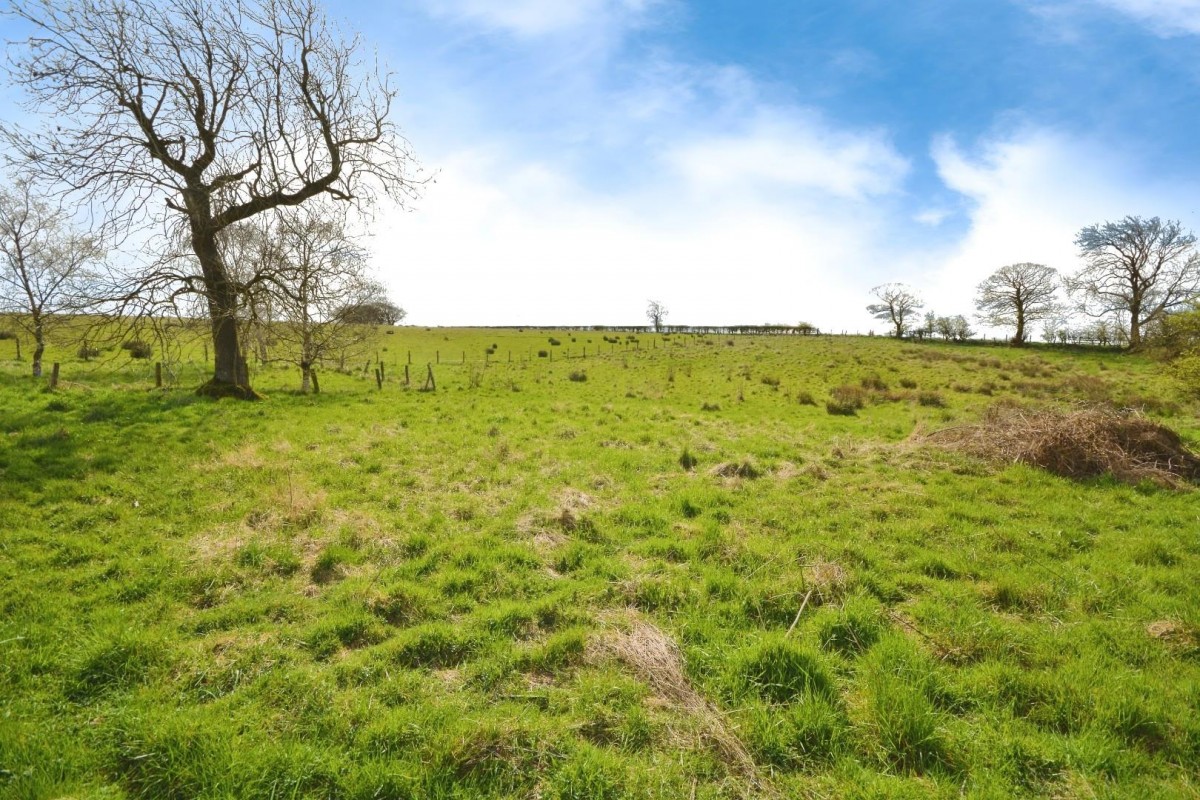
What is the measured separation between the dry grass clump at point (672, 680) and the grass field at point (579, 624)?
0.07 feet

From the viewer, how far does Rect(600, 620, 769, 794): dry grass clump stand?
3.58m

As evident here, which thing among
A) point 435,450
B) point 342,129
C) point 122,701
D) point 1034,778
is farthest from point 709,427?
point 342,129

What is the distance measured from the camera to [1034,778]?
133 inches

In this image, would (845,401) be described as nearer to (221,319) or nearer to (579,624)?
(579,624)

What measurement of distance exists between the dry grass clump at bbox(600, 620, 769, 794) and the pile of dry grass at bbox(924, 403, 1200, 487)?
37.9 ft

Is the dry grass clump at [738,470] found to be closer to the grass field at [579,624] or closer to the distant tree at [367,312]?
the grass field at [579,624]

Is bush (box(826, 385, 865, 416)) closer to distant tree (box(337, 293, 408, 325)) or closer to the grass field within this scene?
the grass field

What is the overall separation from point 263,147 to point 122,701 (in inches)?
689

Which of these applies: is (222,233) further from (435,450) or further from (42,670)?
(42,670)

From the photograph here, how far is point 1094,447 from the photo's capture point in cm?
1099

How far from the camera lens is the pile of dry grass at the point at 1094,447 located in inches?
416

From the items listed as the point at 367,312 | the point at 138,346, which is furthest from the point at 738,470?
the point at 367,312

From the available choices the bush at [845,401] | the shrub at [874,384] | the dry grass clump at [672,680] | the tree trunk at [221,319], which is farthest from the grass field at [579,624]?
the shrub at [874,384]

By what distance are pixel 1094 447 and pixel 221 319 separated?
84.9ft
